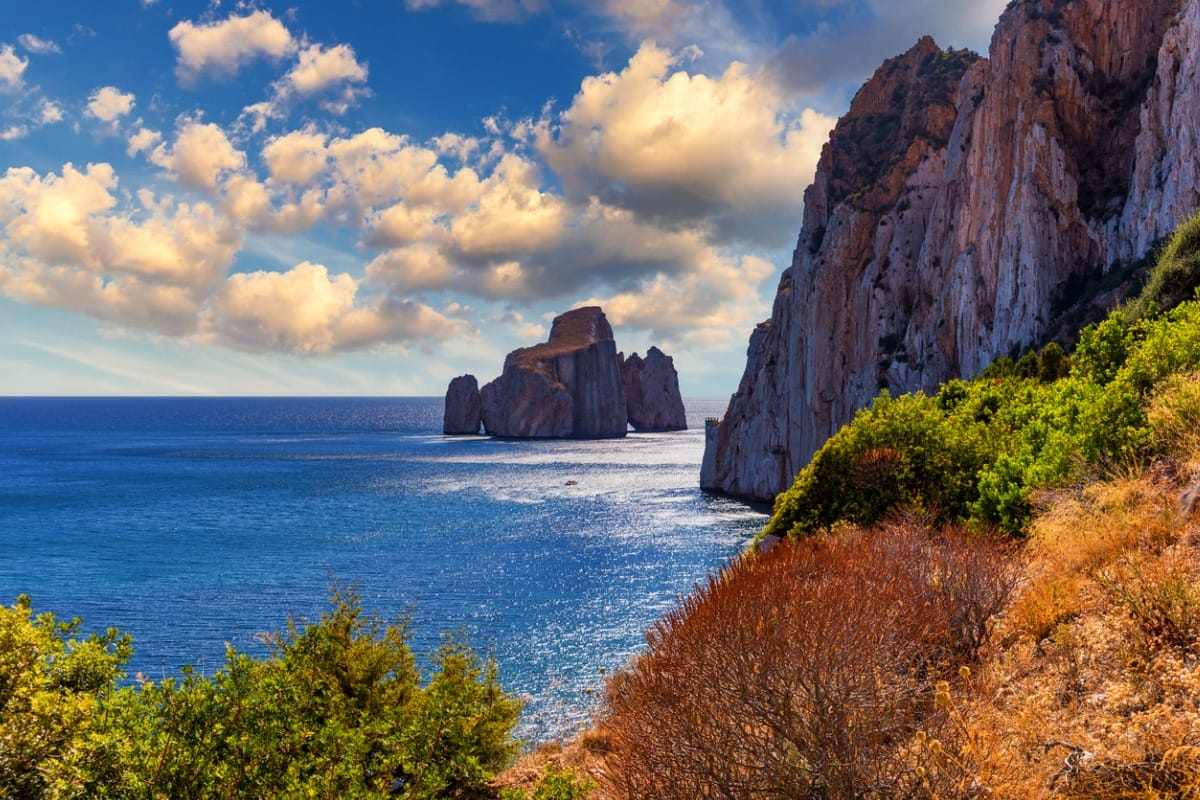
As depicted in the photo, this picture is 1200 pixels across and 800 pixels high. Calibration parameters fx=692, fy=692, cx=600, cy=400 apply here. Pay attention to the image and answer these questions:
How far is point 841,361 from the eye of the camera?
78062 millimetres

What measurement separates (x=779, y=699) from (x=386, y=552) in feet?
169

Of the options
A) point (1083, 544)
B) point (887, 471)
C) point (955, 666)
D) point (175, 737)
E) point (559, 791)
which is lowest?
point (559, 791)

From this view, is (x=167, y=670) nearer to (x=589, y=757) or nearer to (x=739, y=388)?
(x=589, y=757)

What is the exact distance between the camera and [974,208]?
6331cm

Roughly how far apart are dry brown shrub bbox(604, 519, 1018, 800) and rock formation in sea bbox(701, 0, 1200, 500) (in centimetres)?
5045

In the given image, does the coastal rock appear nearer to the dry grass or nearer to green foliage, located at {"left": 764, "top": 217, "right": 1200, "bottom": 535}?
green foliage, located at {"left": 764, "top": 217, "right": 1200, "bottom": 535}

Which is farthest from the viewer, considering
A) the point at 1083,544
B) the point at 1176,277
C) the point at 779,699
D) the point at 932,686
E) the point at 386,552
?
the point at 386,552

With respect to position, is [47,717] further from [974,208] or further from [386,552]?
[974,208]

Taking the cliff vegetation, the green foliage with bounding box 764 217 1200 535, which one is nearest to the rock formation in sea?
the green foliage with bounding box 764 217 1200 535

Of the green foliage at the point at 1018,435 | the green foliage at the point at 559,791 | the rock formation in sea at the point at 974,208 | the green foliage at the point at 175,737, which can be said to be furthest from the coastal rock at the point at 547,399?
the green foliage at the point at 559,791

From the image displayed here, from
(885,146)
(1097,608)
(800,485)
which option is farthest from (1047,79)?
(1097,608)

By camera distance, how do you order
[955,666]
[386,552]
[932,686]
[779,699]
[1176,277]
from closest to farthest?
[779,699] < [932,686] < [955,666] < [1176,277] < [386,552]

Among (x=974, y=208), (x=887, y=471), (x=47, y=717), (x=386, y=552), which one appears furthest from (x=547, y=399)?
(x=47, y=717)

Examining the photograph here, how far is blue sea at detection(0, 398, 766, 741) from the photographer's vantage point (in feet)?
112
